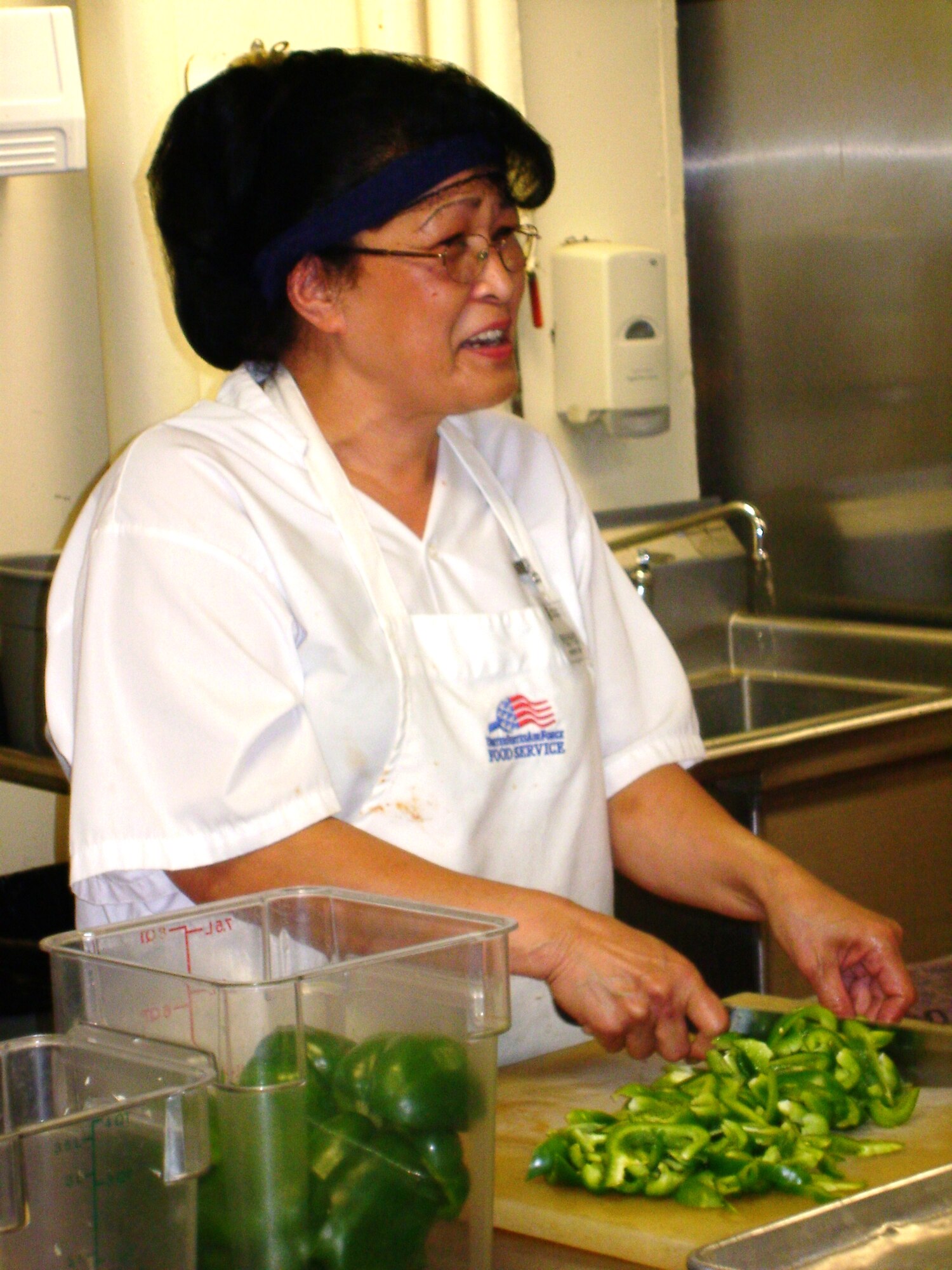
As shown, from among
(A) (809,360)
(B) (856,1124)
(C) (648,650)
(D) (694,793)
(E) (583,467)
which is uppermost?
(A) (809,360)

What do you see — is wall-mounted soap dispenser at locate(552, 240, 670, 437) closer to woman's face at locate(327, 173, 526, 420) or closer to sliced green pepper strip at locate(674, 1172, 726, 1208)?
woman's face at locate(327, 173, 526, 420)

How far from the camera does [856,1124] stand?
101cm

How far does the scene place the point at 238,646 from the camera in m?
1.11

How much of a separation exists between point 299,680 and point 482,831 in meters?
0.20

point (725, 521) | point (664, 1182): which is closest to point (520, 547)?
point (664, 1182)

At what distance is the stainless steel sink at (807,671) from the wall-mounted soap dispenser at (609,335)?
0.38 m

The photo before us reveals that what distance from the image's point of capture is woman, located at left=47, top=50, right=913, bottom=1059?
107cm

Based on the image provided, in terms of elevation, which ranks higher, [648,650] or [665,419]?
[665,419]

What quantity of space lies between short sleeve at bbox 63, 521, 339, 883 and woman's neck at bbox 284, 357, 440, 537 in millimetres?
202

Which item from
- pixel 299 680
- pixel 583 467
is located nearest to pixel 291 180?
pixel 299 680

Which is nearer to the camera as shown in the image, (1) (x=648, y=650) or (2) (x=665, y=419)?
(1) (x=648, y=650)

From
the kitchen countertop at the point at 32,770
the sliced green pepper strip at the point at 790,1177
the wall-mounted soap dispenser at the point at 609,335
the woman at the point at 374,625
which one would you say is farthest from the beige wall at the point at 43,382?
the sliced green pepper strip at the point at 790,1177

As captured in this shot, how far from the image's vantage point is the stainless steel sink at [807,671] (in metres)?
2.22

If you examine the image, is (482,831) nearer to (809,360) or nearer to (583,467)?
(583,467)
